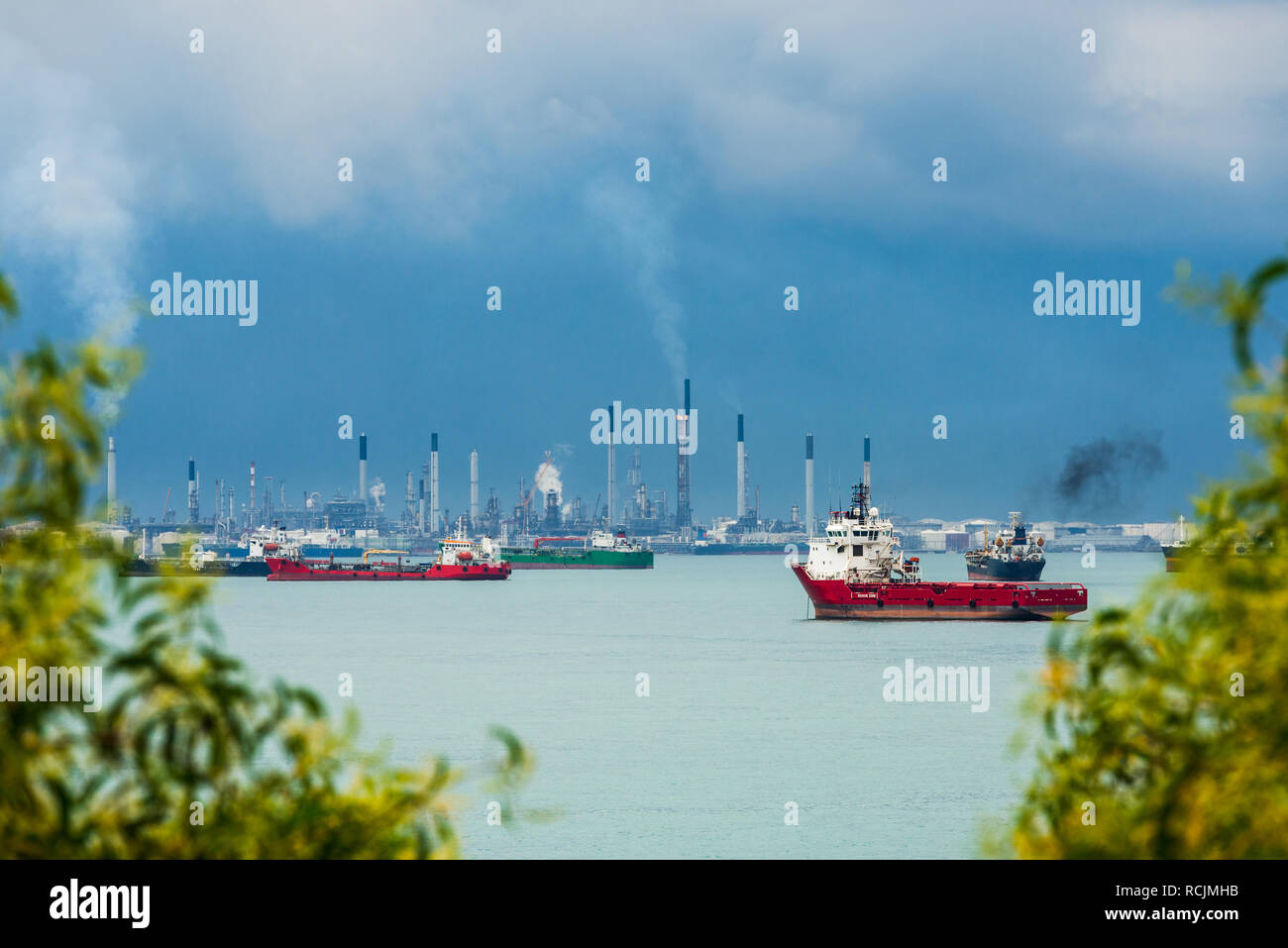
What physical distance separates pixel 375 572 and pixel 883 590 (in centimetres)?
7865

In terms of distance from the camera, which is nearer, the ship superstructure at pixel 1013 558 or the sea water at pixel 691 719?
the sea water at pixel 691 719

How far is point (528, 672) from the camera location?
57406 millimetres

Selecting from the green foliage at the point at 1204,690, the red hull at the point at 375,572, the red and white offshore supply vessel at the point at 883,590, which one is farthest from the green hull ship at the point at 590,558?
the green foliage at the point at 1204,690

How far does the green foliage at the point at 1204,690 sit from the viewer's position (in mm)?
3863

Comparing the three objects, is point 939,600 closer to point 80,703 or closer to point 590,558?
point 80,703

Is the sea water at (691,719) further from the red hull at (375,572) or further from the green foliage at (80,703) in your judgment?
the red hull at (375,572)

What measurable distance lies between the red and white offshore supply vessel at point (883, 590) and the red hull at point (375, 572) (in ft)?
231

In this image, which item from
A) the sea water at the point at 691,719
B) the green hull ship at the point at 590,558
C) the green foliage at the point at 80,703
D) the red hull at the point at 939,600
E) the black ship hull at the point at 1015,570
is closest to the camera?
the green foliage at the point at 80,703

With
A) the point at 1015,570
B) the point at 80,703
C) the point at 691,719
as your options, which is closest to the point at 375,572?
the point at 1015,570

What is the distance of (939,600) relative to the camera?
73.1 meters

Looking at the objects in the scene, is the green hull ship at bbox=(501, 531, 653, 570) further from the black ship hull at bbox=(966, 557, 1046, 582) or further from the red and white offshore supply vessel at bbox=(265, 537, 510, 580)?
the black ship hull at bbox=(966, 557, 1046, 582)

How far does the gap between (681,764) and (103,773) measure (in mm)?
32047
